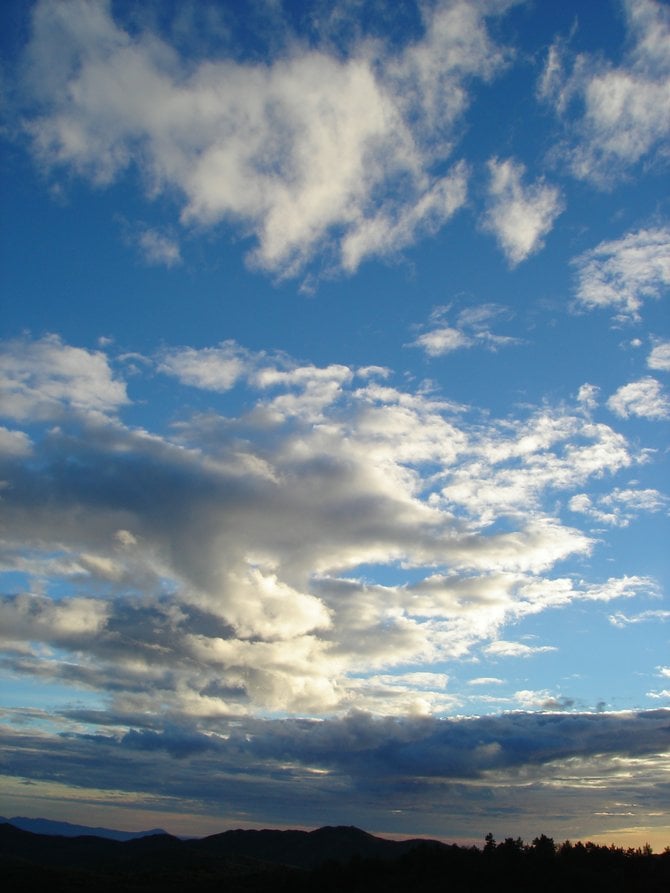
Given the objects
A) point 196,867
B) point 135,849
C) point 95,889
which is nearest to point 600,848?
point 95,889

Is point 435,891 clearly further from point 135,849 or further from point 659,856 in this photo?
point 135,849

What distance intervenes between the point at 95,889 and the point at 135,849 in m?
121

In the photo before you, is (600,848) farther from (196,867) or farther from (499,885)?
(196,867)

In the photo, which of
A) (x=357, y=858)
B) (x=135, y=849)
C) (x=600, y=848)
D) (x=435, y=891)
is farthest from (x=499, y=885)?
(x=135, y=849)

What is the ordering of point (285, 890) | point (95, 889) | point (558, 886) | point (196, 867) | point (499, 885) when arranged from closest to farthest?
point (558, 886)
point (499, 885)
point (285, 890)
point (95, 889)
point (196, 867)

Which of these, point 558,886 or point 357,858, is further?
point 357,858

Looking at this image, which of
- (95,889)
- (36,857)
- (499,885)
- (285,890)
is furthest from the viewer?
(36,857)

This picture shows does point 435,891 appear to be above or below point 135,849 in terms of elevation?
above

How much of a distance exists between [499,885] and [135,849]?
16099cm

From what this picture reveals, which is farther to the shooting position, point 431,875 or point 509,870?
point 431,875

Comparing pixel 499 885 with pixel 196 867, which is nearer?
pixel 499 885

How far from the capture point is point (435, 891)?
6000 cm

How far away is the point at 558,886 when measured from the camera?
53.6 metres

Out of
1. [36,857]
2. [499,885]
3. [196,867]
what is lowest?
[36,857]
